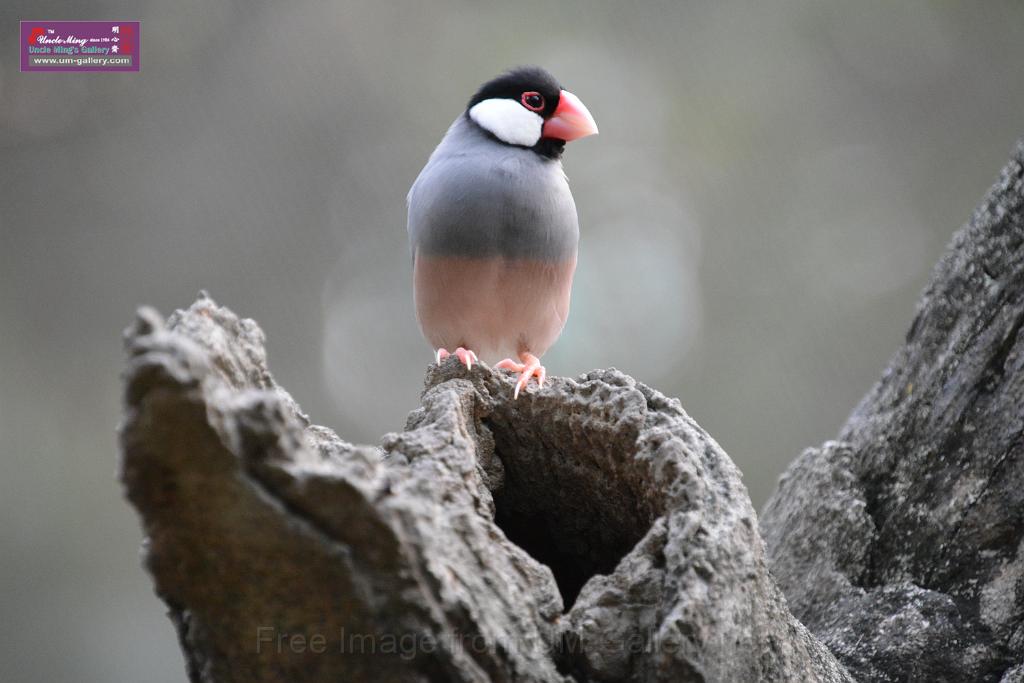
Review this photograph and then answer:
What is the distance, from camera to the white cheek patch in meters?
2.53

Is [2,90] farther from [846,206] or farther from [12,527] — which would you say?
[846,206]

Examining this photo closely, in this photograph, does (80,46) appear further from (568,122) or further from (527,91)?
(568,122)

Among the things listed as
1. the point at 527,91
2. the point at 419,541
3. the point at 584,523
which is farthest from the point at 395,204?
the point at 419,541

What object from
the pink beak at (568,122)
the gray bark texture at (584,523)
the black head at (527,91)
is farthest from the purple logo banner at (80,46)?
the gray bark texture at (584,523)

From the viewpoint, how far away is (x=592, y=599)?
1277 mm

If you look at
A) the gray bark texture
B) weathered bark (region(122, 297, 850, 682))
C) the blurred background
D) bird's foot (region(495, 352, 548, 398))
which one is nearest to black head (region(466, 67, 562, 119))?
bird's foot (region(495, 352, 548, 398))

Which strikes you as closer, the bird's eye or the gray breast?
the gray breast

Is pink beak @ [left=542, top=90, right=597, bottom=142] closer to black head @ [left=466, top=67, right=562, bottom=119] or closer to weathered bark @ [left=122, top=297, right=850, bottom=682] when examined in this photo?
black head @ [left=466, top=67, right=562, bottom=119]

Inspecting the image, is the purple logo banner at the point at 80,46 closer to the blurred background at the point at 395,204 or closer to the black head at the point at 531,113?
the blurred background at the point at 395,204

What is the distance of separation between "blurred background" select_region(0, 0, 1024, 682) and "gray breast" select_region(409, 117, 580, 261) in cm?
245

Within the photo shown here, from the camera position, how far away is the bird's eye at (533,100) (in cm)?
259

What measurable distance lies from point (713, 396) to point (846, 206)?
1.26 meters

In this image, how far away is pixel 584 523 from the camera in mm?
1717

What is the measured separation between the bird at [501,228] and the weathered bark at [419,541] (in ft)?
2.20
